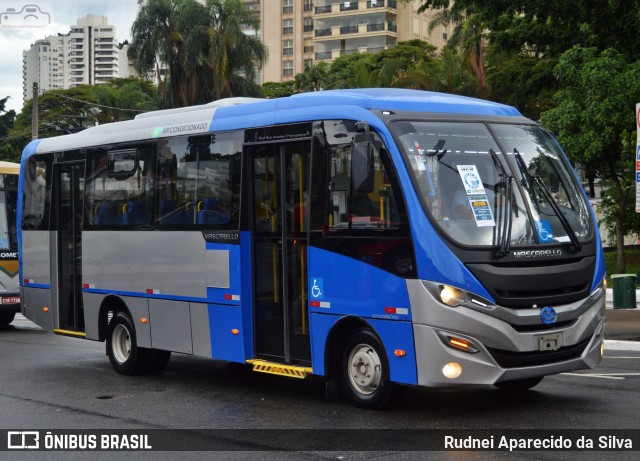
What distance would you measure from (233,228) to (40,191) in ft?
17.1

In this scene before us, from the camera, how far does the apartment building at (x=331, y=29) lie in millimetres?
111688

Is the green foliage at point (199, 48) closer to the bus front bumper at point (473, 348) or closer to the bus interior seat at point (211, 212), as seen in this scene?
the bus interior seat at point (211, 212)

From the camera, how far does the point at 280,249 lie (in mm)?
10930

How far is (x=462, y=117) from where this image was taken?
10133 mm

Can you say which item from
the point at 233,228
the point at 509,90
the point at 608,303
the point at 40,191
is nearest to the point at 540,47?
the point at 509,90

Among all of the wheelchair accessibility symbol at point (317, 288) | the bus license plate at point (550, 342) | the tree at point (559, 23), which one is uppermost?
the tree at point (559, 23)

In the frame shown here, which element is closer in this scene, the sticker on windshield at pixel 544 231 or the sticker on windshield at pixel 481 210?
the sticker on windshield at pixel 481 210

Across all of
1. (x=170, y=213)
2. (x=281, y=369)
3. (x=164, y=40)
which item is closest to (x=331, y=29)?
(x=164, y=40)

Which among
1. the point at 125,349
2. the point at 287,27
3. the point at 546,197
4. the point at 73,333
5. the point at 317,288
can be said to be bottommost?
the point at 125,349

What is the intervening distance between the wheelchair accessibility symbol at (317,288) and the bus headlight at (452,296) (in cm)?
157

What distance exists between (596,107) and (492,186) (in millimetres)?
19177

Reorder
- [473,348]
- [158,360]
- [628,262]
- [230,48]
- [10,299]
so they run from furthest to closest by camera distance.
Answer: [230,48] → [628,262] → [10,299] → [158,360] → [473,348]

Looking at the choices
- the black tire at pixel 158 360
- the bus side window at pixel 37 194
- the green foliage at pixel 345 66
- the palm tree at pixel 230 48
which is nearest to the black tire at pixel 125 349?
the black tire at pixel 158 360

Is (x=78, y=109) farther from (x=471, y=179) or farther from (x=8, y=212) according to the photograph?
(x=471, y=179)
